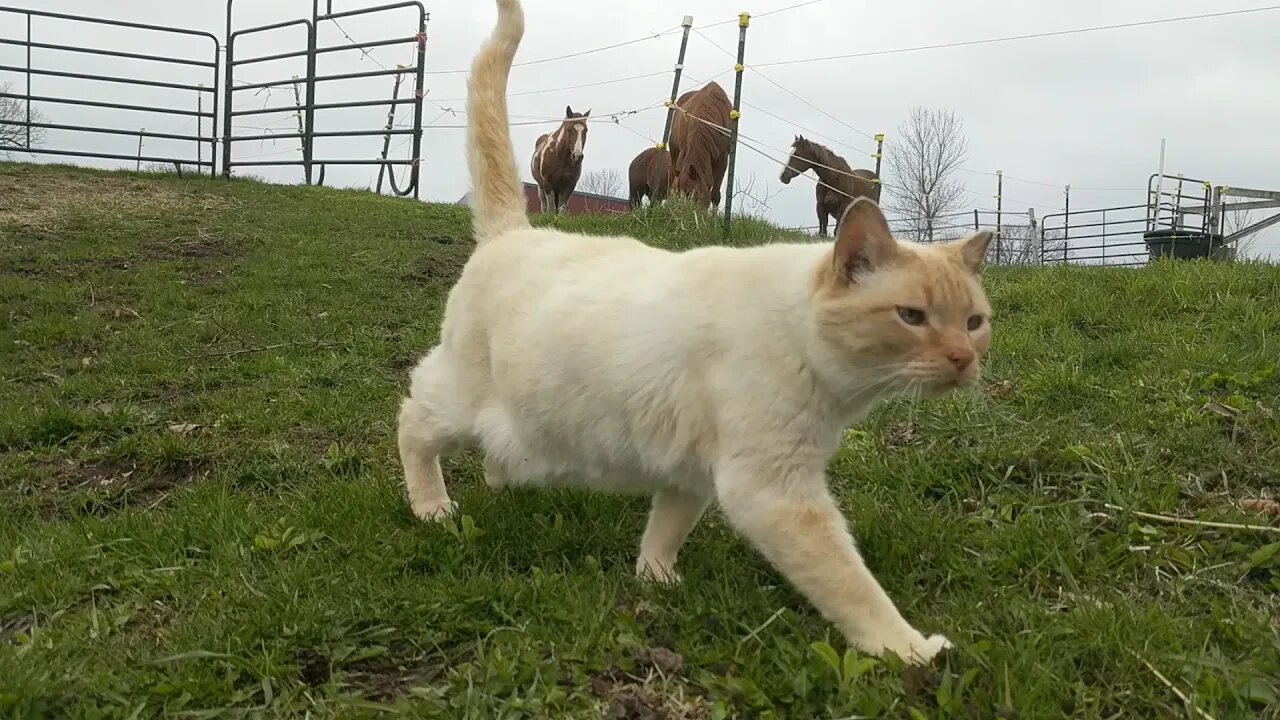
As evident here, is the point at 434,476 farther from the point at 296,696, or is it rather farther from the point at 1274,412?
the point at 1274,412

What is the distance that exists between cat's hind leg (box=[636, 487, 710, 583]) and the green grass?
0.35ft

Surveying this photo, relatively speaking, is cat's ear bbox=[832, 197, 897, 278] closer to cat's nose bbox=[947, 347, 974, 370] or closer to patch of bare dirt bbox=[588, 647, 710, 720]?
cat's nose bbox=[947, 347, 974, 370]

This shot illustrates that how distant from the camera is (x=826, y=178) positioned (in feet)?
40.6

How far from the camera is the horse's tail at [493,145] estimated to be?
3.36 m

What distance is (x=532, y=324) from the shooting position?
2.70m

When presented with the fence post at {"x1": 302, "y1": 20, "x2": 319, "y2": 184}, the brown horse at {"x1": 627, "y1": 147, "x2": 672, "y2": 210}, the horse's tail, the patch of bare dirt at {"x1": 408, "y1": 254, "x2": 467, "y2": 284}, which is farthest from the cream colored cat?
the fence post at {"x1": 302, "y1": 20, "x2": 319, "y2": 184}

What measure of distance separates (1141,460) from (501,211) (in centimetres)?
250

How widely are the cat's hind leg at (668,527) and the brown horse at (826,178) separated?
9875mm

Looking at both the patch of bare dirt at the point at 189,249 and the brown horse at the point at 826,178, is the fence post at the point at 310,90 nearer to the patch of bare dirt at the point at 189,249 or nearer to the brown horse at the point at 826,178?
the patch of bare dirt at the point at 189,249

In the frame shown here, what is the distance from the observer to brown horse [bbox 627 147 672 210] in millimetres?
11125

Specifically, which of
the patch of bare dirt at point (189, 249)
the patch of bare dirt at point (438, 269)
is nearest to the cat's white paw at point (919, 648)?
the patch of bare dirt at point (438, 269)

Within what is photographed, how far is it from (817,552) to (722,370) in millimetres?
514

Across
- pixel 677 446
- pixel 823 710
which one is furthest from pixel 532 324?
pixel 823 710

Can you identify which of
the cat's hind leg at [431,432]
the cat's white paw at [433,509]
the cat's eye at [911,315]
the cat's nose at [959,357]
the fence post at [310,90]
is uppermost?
the fence post at [310,90]
